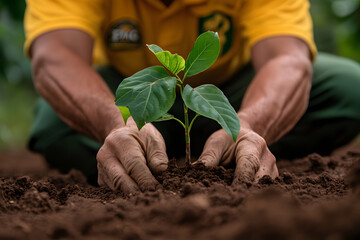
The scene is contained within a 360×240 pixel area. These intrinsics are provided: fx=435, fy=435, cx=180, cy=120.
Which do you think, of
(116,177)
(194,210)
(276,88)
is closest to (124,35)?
(276,88)

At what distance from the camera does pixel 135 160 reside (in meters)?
1.25

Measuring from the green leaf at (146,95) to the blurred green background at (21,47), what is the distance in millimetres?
3053

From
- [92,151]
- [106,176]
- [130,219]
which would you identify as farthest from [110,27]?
[130,219]

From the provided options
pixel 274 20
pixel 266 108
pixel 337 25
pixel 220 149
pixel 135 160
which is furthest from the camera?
pixel 337 25

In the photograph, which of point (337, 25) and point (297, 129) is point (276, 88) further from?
point (337, 25)

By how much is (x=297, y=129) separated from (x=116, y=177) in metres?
1.44

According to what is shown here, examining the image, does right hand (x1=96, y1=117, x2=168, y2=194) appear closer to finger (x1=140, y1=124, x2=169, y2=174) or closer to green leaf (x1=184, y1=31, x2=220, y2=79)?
finger (x1=140, y1=124, x2=169, y2=174)

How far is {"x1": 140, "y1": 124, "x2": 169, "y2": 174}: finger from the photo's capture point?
4.21 feet

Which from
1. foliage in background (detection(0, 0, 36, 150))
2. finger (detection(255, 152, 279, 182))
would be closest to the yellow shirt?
finger (detection(255, 152, 279, 182))

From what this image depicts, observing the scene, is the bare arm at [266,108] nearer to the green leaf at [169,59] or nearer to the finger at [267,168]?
the finger at [267,168]

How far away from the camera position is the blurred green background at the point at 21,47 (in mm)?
4164

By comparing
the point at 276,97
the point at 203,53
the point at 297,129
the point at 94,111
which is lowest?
the point at 297,129

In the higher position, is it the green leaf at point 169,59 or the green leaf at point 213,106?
the green leaf at point 169,59

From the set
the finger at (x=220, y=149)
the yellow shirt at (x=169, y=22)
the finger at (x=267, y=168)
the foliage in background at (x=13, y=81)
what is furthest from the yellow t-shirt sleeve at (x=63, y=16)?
the foliage in background at (x=13, y=81)
